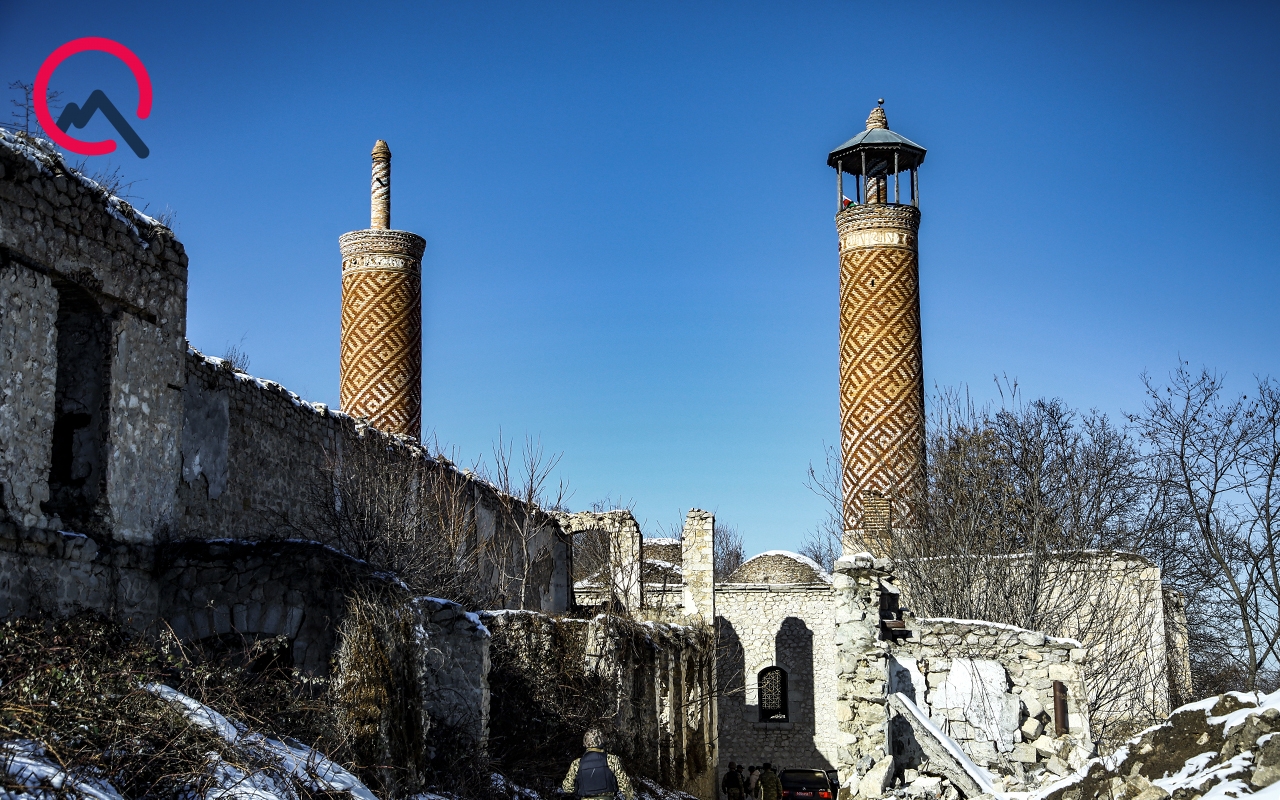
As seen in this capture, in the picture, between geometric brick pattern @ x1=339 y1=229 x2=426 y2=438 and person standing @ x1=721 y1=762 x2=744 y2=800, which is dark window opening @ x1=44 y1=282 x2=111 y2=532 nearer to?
geometric brick pattern @ x1=339 y1=229 x2=426 y2=438

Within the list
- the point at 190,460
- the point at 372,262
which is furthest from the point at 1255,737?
the point at 372,262

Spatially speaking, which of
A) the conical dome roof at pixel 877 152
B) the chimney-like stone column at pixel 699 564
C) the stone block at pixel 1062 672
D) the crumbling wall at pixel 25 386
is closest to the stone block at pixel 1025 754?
the stone block at pixel 1062 672

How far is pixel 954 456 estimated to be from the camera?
73.3 feet

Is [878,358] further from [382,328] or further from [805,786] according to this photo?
[382,328]

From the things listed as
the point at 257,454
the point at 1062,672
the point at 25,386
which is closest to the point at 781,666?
the point at 1062,672

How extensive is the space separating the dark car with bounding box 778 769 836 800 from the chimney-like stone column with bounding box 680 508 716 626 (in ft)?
10.1

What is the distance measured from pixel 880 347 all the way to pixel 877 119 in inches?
241

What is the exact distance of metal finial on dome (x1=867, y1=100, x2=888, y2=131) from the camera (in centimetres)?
2766

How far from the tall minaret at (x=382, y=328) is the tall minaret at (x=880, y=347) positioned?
983 centimetres

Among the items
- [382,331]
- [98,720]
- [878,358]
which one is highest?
[878,358]

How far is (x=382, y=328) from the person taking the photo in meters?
19.5

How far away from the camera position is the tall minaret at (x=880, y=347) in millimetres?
24531

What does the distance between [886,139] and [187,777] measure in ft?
79.7

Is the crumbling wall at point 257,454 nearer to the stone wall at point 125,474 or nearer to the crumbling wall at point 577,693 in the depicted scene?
the stone wall at point 125,474
